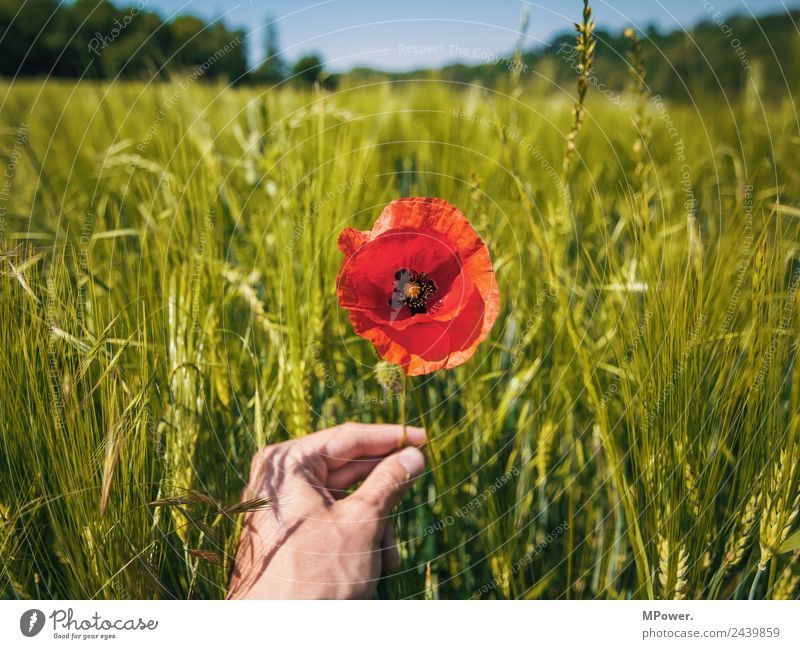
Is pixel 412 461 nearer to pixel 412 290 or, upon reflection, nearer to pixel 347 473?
A: pixel 347 473

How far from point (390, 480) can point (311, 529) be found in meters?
0.10

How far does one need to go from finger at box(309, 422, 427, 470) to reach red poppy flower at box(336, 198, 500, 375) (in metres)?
0.17

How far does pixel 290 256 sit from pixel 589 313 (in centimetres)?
38

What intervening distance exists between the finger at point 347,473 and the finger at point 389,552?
7 cm

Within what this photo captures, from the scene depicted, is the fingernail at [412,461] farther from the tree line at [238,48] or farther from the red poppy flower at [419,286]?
the tree line at [238,48]

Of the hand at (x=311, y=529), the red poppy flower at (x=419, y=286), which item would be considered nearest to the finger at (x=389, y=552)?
the hand at (x=311, y=529)

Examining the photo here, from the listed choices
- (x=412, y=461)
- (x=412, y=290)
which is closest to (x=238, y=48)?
(x=412, y=290)

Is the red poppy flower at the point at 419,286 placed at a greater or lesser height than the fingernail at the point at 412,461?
greater

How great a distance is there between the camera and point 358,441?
0.64m

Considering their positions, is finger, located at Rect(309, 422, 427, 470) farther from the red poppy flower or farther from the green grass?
the red poppy flower

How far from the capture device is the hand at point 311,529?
1.93 feet

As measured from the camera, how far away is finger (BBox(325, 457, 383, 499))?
656 mm

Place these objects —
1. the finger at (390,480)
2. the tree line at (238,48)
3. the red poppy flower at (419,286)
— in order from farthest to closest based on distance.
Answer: the tree line at (238,48) → the finger at (390,480) → the red poppy flower at (419,286)

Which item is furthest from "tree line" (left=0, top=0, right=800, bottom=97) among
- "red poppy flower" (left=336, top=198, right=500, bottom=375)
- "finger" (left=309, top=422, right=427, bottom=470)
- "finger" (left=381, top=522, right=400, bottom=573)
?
"finger" (left=381, top=522, right=400, bottom=573)
